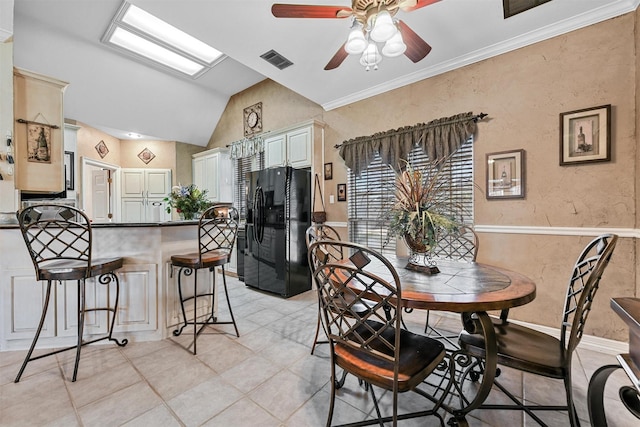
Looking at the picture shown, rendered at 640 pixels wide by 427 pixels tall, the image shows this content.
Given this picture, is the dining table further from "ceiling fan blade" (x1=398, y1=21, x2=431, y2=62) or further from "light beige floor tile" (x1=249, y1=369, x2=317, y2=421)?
"ceiling fan blade" (x1=398, y1=21, x2=431, y2=62)

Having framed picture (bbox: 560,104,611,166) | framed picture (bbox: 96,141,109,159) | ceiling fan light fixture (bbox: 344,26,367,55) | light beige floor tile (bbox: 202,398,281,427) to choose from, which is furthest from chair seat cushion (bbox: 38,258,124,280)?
framed picture (bbox: 96,141,109,159)

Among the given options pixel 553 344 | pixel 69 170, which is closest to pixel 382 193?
pixel 553 344

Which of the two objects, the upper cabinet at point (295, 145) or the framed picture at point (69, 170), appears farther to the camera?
the framed picture at point (69, 170)

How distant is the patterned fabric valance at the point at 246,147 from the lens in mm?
4879

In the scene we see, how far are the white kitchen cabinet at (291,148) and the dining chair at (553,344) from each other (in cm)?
323

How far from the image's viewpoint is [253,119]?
524 cm

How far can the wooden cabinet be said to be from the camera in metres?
5.74

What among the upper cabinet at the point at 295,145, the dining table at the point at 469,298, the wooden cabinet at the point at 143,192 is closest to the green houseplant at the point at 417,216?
the dining table at the point at 469,298

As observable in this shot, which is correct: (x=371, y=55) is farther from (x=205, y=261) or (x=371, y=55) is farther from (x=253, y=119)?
(x=253, y=119)

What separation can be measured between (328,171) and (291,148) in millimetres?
775

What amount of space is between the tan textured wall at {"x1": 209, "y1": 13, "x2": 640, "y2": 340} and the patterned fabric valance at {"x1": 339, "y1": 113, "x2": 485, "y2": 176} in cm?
15

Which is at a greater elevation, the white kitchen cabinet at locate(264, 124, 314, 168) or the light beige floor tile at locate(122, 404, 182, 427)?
the white kitchen cabinet at locate(264, 124, 314, 168)

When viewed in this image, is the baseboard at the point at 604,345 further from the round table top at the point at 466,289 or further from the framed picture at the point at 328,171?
the framed picture at the point at 328,171

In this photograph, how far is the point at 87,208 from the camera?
17.1 ft
